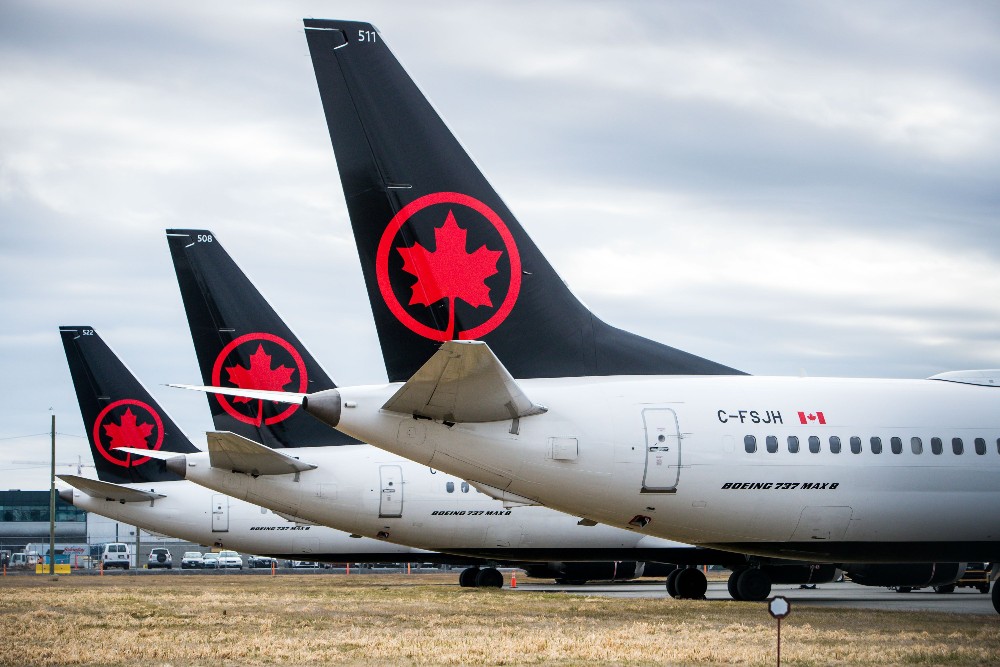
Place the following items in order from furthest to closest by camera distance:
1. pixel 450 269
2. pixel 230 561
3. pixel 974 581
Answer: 1. pixel 230 561
2. pixel 974 581
3. pixel 450 269

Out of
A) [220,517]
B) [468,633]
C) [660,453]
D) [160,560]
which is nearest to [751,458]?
[660,453]

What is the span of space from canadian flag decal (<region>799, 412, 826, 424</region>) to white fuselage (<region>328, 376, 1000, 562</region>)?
0.04m

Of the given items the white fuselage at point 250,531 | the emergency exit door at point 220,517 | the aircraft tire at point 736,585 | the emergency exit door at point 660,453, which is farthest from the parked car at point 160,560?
the emergency exit door at point 660,453

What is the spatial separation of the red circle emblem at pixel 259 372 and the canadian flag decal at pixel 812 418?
13.0 metres

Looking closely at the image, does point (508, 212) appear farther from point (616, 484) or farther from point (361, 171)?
point (616, 484)

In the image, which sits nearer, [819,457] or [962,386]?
[819,457]

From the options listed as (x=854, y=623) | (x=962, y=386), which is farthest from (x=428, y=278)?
(x=962, y=386)

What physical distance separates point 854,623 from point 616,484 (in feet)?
17.6

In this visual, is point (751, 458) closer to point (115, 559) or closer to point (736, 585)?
point (736, 585)

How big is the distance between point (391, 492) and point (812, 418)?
11.1m

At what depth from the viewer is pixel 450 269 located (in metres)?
16.6

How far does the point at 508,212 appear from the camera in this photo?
1716 cm

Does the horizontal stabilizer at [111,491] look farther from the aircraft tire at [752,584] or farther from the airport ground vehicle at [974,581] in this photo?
the airport ground vehicle at [974,581]

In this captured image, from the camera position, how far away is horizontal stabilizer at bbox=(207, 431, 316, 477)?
23953 mm
